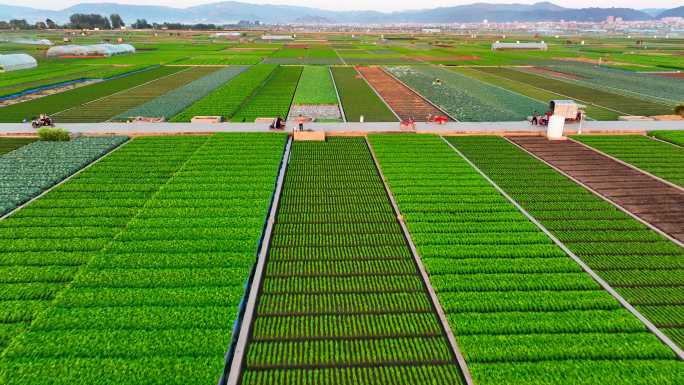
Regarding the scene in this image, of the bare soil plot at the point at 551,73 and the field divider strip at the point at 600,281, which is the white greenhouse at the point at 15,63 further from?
the bare soil plot at the point at 551,73

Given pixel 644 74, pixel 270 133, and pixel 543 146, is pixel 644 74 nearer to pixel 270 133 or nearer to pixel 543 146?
pixel 543 146

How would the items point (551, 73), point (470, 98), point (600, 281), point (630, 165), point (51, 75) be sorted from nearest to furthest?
point (600, 281) → point (630, 165) → point (470, 98) → point (51, 75) → point (551, 73)

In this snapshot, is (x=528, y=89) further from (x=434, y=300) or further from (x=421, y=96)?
(x=434, y=300)

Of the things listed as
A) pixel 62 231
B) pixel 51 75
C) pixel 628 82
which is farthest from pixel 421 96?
pixel 51 75

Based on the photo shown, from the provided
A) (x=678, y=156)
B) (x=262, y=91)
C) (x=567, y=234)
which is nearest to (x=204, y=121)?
(x=262, y=91)

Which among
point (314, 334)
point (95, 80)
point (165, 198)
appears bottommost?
point (314, 334)

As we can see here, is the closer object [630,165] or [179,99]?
[630,165]

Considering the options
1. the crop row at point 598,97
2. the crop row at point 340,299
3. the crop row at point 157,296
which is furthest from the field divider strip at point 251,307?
the crop row at point 598,97
